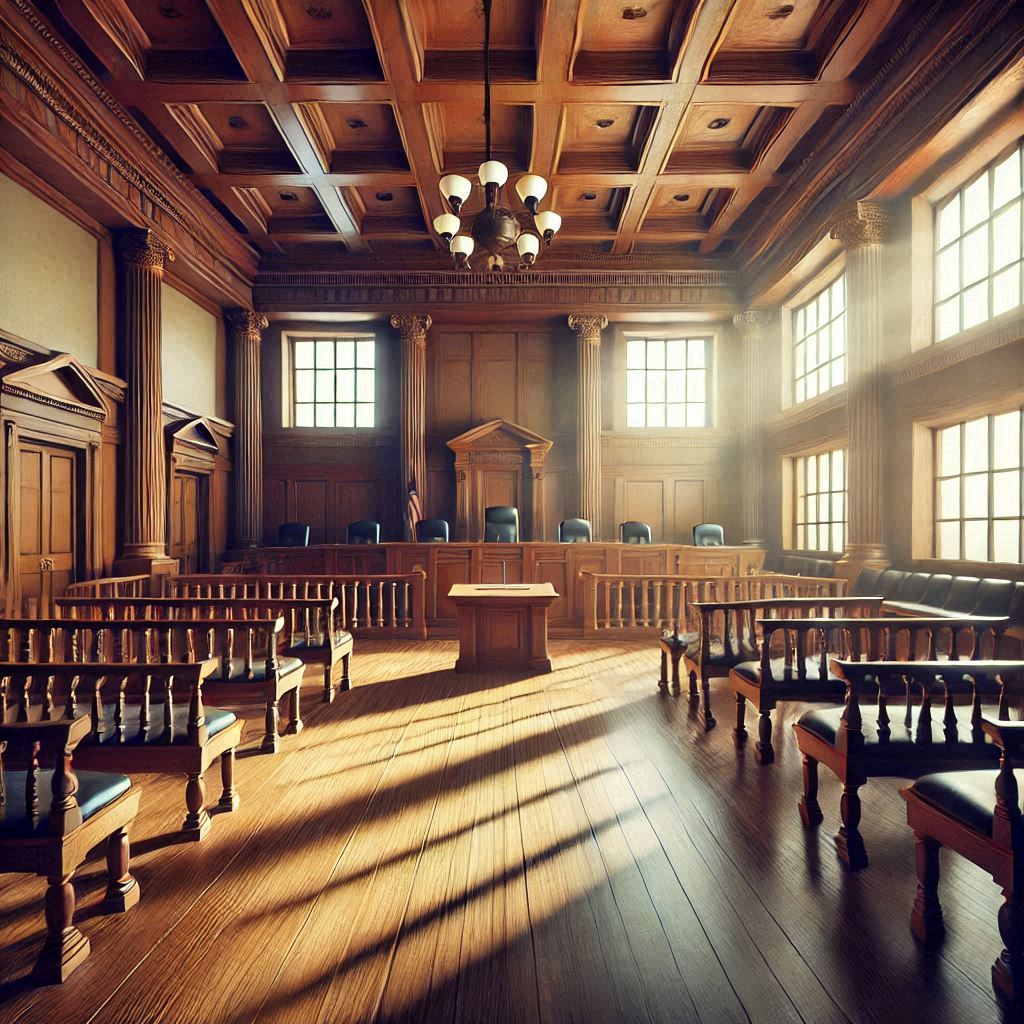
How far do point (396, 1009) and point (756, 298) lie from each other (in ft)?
33.6

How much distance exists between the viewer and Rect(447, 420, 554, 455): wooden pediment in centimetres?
1092

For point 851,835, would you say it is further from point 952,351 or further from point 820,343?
point 820,343

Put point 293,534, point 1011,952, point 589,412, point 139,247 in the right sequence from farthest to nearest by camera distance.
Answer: point 589,412, point 293,534, point 139,247, point 1011,952

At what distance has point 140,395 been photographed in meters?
7.59

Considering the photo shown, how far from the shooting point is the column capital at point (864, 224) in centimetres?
701

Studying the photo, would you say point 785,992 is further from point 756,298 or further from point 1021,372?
point 756,298

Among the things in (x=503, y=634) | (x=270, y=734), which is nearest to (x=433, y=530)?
(x=503, y=634)

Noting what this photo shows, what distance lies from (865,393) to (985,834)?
6.09 m

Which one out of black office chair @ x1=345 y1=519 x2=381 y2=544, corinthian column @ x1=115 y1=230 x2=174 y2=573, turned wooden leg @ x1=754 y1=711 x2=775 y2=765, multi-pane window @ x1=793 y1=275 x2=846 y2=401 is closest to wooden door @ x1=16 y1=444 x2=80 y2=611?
corinthian column @ x1=115 y1=230 x2=174 y2=573

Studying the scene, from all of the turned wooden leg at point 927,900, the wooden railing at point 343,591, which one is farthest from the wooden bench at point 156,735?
the wooden railing at point 343,591

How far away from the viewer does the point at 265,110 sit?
23.5 feet

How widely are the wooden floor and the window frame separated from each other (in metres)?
8.31

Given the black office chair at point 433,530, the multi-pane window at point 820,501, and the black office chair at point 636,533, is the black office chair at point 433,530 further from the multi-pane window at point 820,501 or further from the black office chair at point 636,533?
the multi-pane window at point 820,501

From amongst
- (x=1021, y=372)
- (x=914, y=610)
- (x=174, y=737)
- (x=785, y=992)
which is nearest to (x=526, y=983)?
(x=785, y=992)
